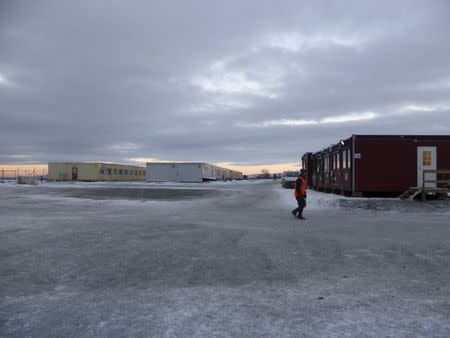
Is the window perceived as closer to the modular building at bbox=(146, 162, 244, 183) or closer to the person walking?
the person walking

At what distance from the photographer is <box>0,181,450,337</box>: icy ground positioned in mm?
4035

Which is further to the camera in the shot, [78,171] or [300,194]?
[78,171]

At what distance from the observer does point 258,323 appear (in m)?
4.07

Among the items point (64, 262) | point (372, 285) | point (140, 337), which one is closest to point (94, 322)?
point (140, 337)

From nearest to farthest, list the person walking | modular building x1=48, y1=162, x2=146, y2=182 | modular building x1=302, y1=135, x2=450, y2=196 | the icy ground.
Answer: the icy ground → the person walking → modular building x1=302, y1=135, x2=450, y2=196 → modular building x1=48, y1=162, x2=146, y2=182

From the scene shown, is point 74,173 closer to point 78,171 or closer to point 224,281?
point 78,171

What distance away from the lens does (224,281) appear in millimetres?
5707

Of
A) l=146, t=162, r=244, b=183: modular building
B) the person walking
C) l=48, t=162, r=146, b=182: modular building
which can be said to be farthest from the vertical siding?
l=48, t=162, r=146, b=182: modular building

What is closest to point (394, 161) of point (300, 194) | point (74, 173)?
point (300, 194)

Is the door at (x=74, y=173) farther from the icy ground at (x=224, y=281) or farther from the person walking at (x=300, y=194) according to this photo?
the person walking at (x=300, y=194)

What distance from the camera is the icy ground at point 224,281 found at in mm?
4035

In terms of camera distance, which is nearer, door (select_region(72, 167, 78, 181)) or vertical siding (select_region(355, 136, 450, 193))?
vertical siding (select_region(355, 136, 450, 193))

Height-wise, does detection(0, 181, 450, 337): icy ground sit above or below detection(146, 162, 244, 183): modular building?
below

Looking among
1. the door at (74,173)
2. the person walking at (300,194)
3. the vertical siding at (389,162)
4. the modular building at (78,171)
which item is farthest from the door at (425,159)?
the door at (74,173)
